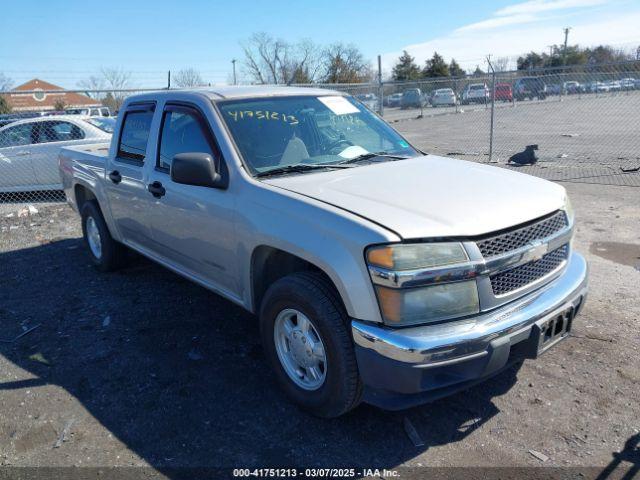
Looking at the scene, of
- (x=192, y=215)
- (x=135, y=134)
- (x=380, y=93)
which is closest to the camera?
(x=192, y=215)

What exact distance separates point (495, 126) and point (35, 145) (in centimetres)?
1752

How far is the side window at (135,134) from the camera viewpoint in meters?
4.80

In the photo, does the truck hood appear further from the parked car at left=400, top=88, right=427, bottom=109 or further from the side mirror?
the parked car at left=400, top=88, right=427, bottom=109

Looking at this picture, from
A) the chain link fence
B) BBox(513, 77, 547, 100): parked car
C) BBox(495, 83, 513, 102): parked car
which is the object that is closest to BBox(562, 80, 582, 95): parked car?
the chain link fence

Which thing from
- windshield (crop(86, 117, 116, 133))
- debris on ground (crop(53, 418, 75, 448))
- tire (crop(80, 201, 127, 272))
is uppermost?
windshield (crop(86, 117, 116, 133))

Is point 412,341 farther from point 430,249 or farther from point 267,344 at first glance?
point 267,344

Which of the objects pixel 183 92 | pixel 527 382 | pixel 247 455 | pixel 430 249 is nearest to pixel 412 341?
pixel 430 249

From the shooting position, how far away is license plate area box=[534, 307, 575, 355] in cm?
289

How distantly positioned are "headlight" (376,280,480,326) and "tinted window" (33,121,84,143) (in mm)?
9645

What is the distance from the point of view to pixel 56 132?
10594mm

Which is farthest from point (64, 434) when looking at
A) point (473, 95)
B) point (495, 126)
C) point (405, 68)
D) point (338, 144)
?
point (405, 68)

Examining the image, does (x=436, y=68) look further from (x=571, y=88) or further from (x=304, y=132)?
(x=304, y=132)

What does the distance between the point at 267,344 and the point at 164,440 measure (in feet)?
2.69

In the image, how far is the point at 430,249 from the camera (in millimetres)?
2666
